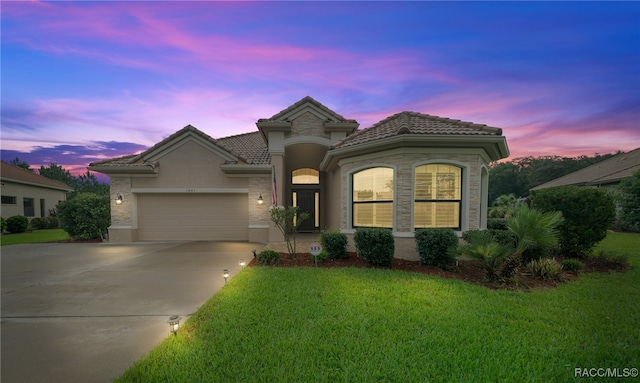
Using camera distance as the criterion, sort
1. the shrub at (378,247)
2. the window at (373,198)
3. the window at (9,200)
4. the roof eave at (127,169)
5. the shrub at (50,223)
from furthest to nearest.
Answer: the shrub at (50,223), the window at (9,200), the roof eave at (127,169), the window at (373,198), the shrub at (378,247)

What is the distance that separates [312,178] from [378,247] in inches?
313

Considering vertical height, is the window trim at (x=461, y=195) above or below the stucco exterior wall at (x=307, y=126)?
below

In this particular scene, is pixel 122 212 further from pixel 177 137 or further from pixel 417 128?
pixel 417 128

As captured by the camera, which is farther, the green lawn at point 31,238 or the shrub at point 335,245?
the green lawn at point 31,238

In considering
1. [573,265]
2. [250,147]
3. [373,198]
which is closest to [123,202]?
[250,147]

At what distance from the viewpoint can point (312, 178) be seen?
13750 millimetres

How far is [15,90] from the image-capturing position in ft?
33.6

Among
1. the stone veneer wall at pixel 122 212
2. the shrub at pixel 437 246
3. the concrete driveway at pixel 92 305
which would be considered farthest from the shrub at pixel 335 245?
the stone veneer wall at pixel 122 212

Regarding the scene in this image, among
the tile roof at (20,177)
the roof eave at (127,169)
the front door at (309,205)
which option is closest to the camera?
the roof eave at (127,169)

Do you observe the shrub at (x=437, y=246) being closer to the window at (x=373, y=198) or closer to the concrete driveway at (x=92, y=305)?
the window at (x=373, y=198)

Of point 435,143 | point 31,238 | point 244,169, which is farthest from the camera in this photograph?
point 31,238

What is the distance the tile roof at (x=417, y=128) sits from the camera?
669 centimetres

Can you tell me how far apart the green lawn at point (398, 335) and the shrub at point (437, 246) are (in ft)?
3.66

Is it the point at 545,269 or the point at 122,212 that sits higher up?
the point at 122,212
